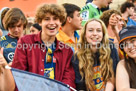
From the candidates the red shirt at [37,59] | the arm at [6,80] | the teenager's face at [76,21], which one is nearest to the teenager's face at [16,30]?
the red shirt at [37,59]

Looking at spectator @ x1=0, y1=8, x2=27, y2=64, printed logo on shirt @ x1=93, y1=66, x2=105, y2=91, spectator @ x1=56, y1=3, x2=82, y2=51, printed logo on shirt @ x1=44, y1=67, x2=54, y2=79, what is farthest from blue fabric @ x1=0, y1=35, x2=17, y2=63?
printed logo on shirt @ x1=93, y1=66, x2=105, y2=91

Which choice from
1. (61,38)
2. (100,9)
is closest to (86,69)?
(61,38)

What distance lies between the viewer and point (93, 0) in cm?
477

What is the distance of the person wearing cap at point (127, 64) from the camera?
2559 millimetres

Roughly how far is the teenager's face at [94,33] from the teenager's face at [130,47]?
0.40 metres

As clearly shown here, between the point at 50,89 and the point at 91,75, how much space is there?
0.75 m

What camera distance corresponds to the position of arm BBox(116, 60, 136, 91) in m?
2.52

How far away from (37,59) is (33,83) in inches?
24.8

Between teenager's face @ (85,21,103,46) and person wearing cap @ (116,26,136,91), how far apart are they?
1.09ft

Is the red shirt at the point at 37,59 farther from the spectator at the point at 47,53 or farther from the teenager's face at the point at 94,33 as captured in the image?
the teenager's face at the point at 94,33

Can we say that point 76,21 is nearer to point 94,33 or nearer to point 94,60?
point 94,33

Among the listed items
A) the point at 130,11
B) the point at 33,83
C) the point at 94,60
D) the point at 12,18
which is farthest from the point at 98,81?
the point at 130,11

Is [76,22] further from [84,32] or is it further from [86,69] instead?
[86,69]

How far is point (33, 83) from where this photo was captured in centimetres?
216
